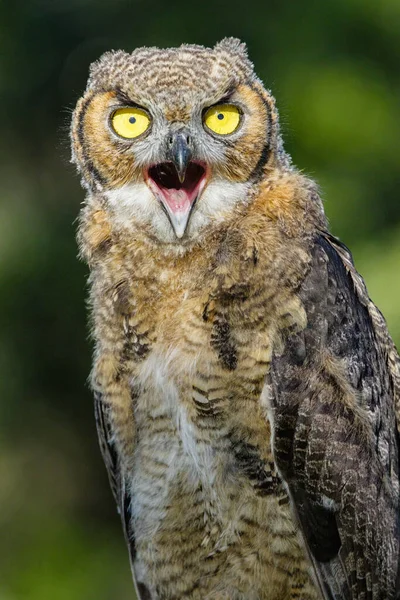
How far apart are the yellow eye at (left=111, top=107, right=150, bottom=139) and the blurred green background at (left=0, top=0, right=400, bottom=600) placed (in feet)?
11.9

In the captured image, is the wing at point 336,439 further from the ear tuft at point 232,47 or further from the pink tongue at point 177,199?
the ear tuft at point 232,47

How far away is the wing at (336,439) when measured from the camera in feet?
11.2

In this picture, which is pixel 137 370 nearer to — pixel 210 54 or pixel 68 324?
pixel 210 54

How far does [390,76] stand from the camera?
26.2ft

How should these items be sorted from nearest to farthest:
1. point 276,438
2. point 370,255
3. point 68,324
Result: point 276,438 < point 370,255 < point 68,324

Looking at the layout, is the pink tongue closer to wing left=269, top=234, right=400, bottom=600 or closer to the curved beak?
the curved beak

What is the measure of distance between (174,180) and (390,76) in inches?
191

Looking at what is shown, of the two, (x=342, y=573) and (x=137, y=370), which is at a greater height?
(x=137, y=370)

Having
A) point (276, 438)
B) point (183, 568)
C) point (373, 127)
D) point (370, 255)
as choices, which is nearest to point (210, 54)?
point (276, 438)

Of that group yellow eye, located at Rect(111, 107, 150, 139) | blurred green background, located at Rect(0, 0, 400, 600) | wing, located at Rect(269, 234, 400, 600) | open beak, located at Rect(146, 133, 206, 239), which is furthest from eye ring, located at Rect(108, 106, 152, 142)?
blurred green background, located at Rect(0, 0, 400, 600)

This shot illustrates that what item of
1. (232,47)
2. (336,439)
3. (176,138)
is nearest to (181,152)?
(176,138)

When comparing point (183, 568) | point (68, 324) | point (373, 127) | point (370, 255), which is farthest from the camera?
point (68, 324)

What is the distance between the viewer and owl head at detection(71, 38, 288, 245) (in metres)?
3.45

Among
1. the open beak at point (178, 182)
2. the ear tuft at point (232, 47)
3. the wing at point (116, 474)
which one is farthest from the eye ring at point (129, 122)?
the wing at point (116, 474)
